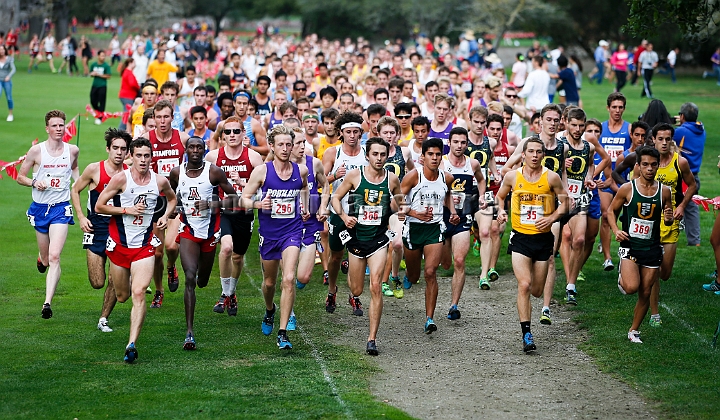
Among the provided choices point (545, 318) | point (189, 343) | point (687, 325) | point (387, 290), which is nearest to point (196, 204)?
point (189, 343)

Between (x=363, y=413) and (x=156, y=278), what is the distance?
14.7 feet

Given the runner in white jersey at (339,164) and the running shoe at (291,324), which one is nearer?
the running shoe at (291,324)

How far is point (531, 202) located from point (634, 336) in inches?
68.4

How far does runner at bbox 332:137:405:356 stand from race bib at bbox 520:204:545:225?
3.86ft

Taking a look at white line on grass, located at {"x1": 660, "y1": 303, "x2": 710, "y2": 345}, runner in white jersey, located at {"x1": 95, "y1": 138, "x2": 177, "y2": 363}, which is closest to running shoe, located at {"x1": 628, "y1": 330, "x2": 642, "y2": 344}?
white line on grass, located at {"x1": 660, "y1": 303, "x2": 710, "y2": 345}

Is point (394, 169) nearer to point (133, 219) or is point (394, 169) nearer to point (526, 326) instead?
point (526, 326)

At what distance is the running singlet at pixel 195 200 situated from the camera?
32.7 ft

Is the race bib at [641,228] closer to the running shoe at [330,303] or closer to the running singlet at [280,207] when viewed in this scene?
the running singlet at [280,207]

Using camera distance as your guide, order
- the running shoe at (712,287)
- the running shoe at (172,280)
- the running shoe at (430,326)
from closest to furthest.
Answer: the running shoe at (430,326) → the running shoe at (172,280) → the running shoe at (712,287)

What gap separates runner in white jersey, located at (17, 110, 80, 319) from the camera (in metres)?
11.0

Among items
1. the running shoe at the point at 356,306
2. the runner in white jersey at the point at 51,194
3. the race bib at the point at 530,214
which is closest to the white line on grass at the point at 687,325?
the race bib at the point at 530,214

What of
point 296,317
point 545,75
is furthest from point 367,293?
point 545,75

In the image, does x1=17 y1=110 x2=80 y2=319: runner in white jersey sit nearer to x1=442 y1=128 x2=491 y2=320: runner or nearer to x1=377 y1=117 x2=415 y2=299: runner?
x1=377 y1=117 x2=415 y2=299: runner

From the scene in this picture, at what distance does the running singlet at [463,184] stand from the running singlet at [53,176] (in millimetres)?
4200
